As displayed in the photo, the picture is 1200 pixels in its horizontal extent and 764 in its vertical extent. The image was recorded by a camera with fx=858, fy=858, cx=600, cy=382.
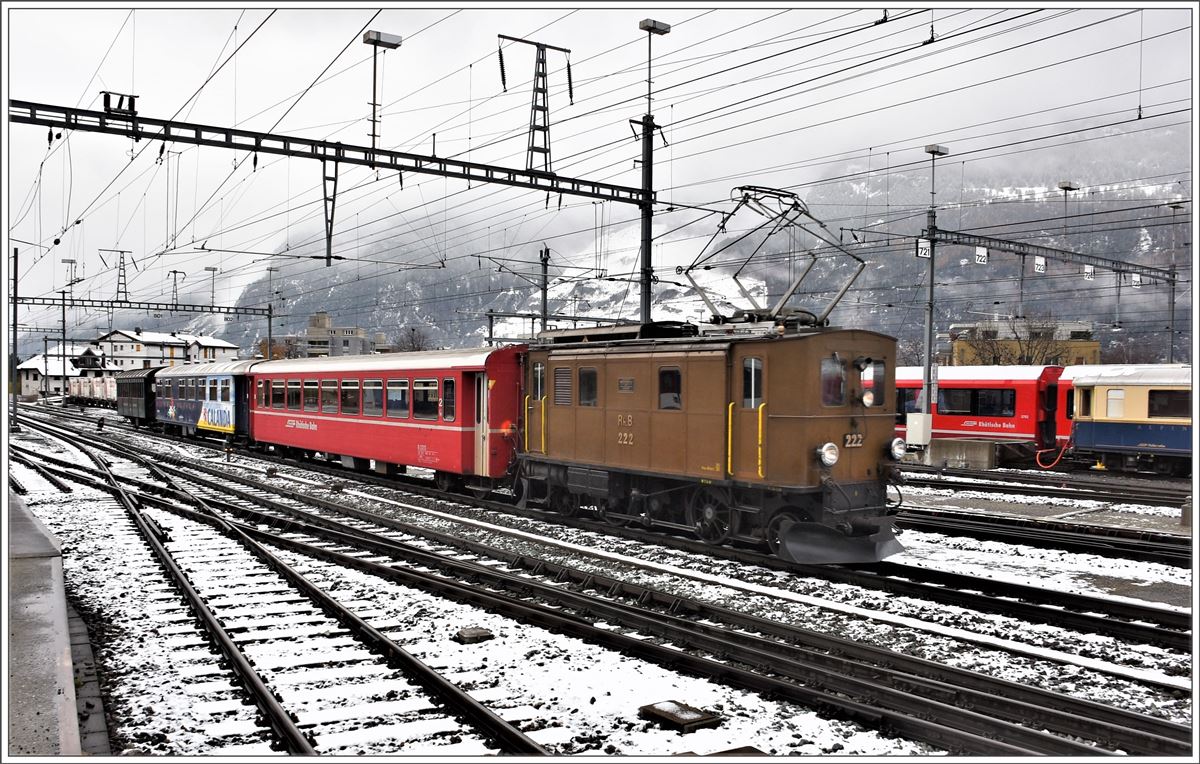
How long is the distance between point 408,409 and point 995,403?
20192 millimetres

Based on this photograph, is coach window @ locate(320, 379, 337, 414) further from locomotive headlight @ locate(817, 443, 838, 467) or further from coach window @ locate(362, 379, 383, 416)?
locomotive headlight @ locate(817, 443, 838, 467)

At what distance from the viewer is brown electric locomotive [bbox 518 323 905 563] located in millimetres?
12109

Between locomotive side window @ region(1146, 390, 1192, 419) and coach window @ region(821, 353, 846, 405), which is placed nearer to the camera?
coach window @ region(821, 353, 846, 405)

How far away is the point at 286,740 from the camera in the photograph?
6.29m

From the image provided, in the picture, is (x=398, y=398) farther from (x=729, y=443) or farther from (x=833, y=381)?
(x=833, y=381)

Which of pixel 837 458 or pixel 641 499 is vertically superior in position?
pixel 837 458

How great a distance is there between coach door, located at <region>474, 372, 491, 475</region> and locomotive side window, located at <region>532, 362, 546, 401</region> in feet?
5.11

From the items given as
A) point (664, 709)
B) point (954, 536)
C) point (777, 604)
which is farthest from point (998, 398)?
point (664, 709)

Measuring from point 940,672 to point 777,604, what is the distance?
2781 mm

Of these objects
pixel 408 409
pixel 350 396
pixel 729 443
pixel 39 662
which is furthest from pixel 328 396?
pixel 39 662

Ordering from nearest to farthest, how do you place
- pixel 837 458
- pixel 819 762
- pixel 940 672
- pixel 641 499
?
pixel 819 762 < pixel 940 672 < pixel 837 458 < pixel 641 499

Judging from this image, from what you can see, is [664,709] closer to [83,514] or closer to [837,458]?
[837,458]

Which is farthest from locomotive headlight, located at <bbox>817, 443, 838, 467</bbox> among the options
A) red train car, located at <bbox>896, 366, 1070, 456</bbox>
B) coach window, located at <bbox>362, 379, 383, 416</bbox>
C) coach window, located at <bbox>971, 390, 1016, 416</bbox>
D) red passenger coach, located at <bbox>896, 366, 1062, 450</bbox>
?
coach window, located at <bbox>971, 390, 1016, 416</bbox>

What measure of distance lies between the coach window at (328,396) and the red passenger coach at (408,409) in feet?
0.09
